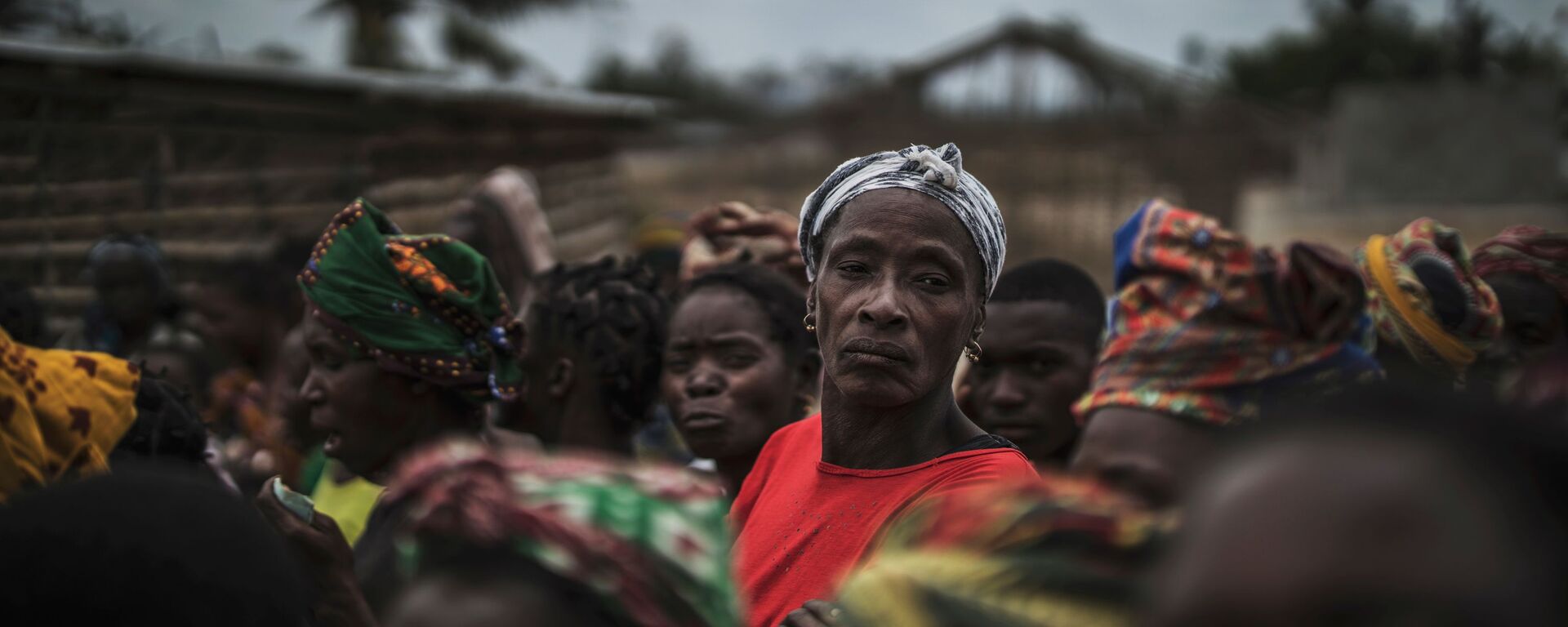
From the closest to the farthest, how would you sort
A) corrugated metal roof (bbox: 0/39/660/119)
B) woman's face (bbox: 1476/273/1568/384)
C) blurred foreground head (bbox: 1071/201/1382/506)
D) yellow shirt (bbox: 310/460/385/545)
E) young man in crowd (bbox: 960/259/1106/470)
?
blurred foreground head (bbox: 1071/201/1382/506), yellow shirt (bbox: 310/460/385/545), woman's face (bbox: 1476/273/1568/384), young man in crowd (bbox: 960/259/1106/470), corrugated metal roof (bbox: 0/39/660/119)

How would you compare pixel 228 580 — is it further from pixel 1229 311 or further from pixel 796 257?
pixel 796 257

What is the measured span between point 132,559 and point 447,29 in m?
26.1

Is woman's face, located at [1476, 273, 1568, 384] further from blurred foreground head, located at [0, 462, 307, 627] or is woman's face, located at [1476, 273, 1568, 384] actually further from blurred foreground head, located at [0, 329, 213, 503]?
blurred foreground head, located at [0, 329, 213, 503]

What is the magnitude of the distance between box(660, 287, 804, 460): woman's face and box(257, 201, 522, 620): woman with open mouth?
0.64 meters

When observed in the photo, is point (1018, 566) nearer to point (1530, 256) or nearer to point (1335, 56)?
point (1530, 256)

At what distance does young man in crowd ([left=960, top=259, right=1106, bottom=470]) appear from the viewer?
14.2 feet

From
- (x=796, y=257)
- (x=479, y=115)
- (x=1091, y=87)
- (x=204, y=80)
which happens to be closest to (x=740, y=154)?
(x=1091, y=87)

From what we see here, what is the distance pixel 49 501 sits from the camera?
1601 mm

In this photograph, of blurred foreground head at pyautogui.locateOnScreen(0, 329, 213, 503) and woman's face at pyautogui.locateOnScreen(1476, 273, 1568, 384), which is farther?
woman's face at pyautogui.locateOnScreen(1476, 273, 1568, 384)

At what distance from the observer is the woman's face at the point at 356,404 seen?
364cm

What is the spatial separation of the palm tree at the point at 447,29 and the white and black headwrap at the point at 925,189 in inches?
786

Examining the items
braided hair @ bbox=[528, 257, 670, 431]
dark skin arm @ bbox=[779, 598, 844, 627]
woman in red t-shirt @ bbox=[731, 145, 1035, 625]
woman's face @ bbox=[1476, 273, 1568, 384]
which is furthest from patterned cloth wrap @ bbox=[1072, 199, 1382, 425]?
dark skin arm @ bbox=[779, 598, 844, 627]

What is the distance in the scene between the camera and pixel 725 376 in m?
4.05

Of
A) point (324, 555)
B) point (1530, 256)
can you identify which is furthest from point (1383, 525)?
point (1530, 256)
